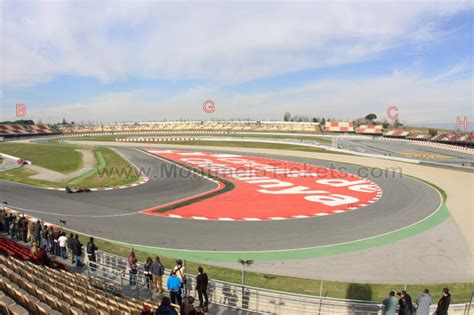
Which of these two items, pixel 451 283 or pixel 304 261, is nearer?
pixel 451 283

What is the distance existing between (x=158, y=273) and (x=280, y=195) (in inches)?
713

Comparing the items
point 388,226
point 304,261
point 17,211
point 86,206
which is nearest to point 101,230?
point 86,206

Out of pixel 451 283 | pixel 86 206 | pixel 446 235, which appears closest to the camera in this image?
pixel 451 283

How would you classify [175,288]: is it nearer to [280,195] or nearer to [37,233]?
[37,233]

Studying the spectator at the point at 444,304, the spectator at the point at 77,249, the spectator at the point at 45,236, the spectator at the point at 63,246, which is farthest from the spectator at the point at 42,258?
the spectator at the point at 444,304

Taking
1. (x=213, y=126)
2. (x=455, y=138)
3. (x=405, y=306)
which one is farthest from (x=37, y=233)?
(x=213, y=126)

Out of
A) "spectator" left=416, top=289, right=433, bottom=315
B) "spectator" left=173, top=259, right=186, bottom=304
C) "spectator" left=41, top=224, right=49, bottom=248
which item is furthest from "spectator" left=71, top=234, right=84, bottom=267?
"spectator" left=416, top=289, right=433, bottom=315

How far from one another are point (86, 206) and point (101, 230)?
609cm

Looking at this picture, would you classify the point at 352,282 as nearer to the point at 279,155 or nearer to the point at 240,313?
the point at 240,313

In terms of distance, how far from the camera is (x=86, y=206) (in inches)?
957

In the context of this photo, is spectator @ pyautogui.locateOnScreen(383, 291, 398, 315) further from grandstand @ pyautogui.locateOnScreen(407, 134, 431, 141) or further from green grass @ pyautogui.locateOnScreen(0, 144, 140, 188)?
grandstand @ pyautogui.locateOnScreen(407, 134, 431, 141)

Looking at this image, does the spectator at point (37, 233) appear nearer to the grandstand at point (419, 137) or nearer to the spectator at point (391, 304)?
the spectator at point (391, 304)

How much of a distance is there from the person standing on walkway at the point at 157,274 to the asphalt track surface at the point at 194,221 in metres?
5.73

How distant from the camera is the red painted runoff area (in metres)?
22.7
